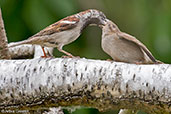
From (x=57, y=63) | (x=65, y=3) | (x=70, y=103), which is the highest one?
(x=65, y=3)

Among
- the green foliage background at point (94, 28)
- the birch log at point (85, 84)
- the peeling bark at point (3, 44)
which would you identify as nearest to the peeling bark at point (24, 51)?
the peeling bark at point (3, 44)

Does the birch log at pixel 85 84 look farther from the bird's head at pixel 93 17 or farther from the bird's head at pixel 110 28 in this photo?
the bird's head at pixel 93 17

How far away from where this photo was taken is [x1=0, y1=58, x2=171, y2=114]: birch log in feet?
11.5

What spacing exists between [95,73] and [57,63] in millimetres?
338

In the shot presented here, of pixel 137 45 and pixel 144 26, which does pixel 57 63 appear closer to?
pixel 137 45

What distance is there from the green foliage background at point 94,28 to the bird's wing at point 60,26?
2.28 metres

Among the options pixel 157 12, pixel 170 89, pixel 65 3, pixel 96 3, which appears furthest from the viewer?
pixel 96 3

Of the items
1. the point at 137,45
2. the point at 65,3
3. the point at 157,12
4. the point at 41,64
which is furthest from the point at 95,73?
the point at 157,12

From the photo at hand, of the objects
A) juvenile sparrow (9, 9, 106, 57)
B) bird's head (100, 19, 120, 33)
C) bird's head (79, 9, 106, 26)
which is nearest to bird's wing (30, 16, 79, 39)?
juvenile sparrow (9, 9, 106, 57)

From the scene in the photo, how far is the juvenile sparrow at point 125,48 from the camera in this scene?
4.43 m

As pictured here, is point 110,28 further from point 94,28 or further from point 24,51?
point 94,28

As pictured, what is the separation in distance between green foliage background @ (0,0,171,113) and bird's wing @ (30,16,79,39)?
7.47 feet

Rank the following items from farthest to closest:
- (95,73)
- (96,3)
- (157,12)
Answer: (96,3) < (157,12) < (95,73)

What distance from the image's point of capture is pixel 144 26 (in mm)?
8625
